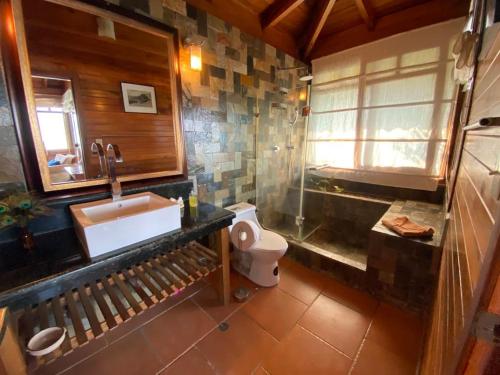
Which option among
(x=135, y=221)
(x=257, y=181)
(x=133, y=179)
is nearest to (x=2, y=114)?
(x=133, y=179)

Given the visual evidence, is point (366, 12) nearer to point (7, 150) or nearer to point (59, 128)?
point (59, 128)

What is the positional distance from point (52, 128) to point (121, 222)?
74 cm

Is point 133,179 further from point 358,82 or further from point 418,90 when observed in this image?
point 418,90

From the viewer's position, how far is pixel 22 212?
1.06 meters

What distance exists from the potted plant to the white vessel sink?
0.52 ft

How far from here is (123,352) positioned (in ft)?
4.56

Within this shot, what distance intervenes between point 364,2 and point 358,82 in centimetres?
76

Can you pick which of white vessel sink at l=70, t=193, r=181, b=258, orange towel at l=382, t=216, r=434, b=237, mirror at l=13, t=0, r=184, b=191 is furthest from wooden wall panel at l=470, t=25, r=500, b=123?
mirror at l=13, t=0, r=184, b=191

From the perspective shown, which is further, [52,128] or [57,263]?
[52,128]

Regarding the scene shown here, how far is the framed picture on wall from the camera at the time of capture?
150cm

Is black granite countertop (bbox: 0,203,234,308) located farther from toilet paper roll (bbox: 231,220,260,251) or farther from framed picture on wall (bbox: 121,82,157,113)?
framed picture on wall (bbox: 121,82,157,113)

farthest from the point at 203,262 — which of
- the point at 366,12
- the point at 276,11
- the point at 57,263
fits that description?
the point at 366,12

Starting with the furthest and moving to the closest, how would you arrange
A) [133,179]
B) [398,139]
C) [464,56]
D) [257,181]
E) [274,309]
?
[257,181] < [398,139] < [274,309] < [133,179] < [464,56]

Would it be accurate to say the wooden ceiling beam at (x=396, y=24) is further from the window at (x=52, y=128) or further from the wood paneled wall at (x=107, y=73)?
the window at (x=52, y=128)
